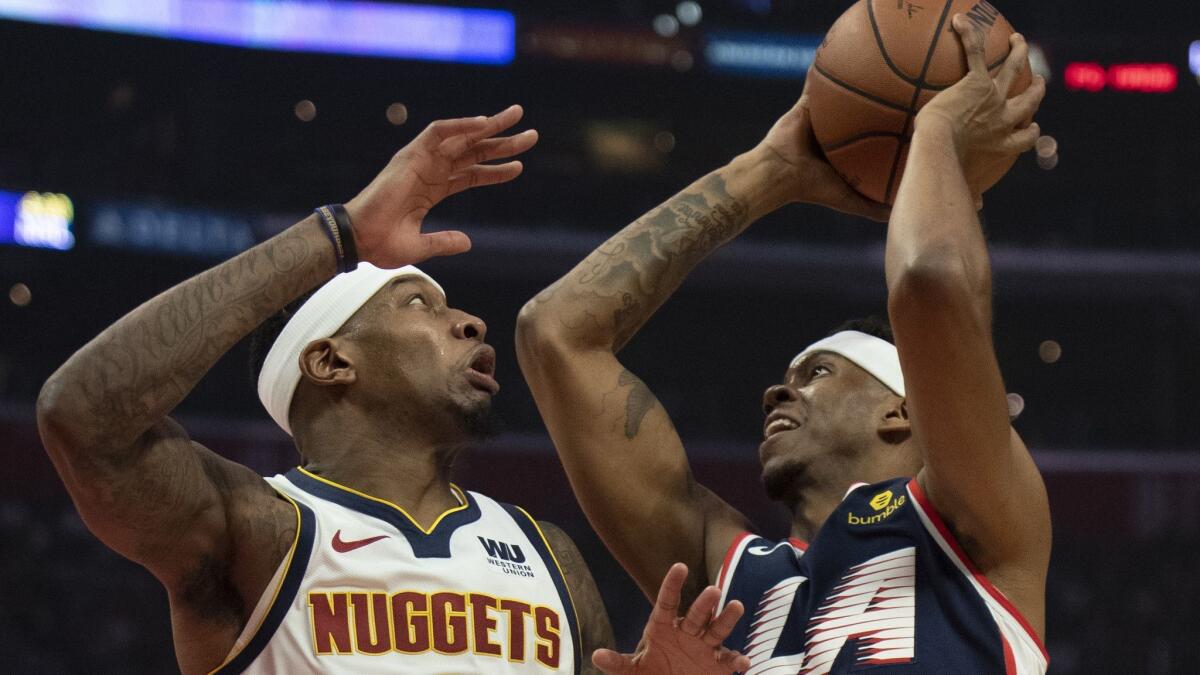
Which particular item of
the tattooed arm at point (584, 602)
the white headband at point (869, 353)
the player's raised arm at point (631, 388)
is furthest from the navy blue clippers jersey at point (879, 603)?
the white headband at point (869, 353)

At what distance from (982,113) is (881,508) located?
0.82 m

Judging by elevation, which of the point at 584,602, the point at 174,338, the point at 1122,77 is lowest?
the point at 584,602

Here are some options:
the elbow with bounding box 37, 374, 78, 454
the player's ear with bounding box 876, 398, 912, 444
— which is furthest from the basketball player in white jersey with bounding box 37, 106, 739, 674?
the player's ear with bounding box 876, 398, 912, 444

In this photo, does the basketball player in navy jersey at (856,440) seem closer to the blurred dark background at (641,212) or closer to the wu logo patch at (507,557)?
the wu logo patch at (507,557)

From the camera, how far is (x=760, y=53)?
13.7 meters

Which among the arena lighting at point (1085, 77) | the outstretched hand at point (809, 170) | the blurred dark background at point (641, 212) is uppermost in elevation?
the outstretched hand at point (809, 170)

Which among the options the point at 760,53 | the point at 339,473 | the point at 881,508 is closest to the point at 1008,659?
the point at 881,508

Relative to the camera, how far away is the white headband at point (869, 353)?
3.63 meters

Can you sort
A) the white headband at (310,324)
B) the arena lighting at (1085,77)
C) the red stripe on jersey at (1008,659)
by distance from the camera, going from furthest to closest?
the arena lighting at (1085,77) → the white headband at (310,324) → the red stripe on jersey at (1008,659)

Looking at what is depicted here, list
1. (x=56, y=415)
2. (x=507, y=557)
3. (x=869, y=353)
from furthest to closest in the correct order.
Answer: (x=869, y=353) → (x=507, y=557) → (x=56, y=415)

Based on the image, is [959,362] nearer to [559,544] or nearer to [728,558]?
[728,558]

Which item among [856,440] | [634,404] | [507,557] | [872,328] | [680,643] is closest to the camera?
[680,643]

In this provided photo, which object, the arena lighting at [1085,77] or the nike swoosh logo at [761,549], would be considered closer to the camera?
the nike swoosh logo at [761,549]

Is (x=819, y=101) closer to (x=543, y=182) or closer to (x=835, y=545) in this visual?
(x=835, y=545)
